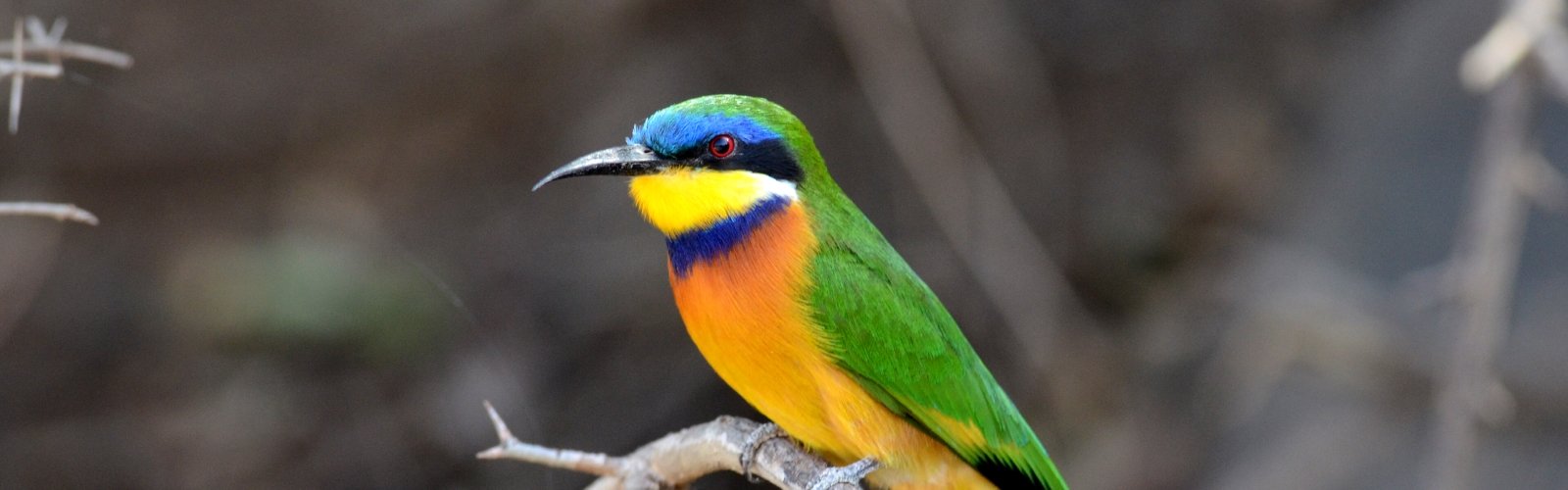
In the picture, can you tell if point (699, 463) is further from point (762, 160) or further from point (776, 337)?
point (762, 160)

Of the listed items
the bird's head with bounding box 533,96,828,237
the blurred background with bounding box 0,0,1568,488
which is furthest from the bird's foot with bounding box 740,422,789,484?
the blurred background with bounding box 0,0,1568,488

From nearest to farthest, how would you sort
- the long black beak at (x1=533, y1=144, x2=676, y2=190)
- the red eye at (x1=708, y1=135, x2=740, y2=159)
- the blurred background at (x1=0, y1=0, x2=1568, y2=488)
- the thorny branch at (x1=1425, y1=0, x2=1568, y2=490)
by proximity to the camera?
the long black beak at (x1=533, y1=144, x2=676, y2=190) < the red eye at (x1=708, y1=135, x2=740, y2=159) < the thorny branch at (x1=1425, y1=0, x2=1568, y2=490) < the blurred background at (x1=0, y1=0, x2=1568, y2=488)

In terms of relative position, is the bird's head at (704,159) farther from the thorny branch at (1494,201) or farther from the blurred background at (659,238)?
the blurred background at (659,238)

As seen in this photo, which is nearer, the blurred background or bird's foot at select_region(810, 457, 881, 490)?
bird's foot at select_region(810, 457, 881, 490)

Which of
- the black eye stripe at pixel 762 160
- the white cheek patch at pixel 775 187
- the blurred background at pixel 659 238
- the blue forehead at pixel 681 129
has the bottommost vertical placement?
the white cheek patch at pixel 775 187

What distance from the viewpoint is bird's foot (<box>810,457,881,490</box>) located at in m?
2.43

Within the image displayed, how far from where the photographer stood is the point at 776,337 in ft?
8.14

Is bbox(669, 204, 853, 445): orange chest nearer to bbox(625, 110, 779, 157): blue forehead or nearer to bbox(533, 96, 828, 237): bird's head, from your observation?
bbox(533, 96, 828, 237): bird's head

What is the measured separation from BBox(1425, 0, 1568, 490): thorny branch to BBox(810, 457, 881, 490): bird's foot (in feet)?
3.98

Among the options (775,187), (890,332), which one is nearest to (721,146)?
(775,187)

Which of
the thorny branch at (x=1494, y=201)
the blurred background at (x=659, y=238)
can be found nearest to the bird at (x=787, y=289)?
the thorny branch at (x=1494, y=201)

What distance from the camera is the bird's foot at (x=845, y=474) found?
2.43 metres

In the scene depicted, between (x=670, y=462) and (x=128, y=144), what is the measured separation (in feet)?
9.11

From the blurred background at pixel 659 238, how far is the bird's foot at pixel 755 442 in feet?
6.86
